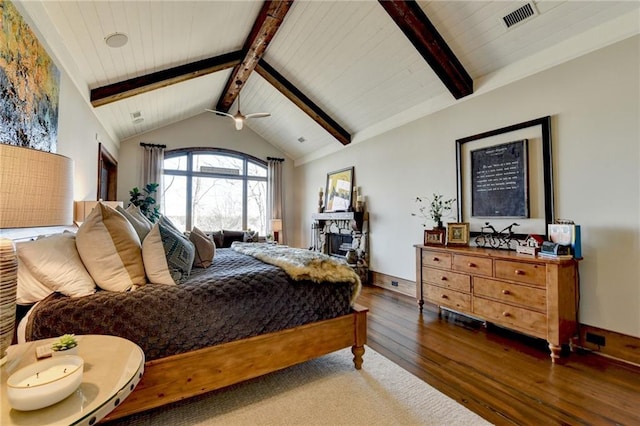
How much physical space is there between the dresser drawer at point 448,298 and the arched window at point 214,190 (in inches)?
192

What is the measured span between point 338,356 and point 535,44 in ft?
11.6

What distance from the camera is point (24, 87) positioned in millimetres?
1963

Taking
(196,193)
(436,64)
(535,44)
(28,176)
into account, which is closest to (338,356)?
(28,176)

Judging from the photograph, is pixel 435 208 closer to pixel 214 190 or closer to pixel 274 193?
pixel 274 193

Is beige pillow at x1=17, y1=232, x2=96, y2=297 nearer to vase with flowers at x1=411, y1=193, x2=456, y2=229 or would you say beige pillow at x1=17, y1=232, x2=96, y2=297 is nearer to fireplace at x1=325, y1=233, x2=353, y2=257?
vase with flowers at x1=411, y1=193, x2=456, y2=229

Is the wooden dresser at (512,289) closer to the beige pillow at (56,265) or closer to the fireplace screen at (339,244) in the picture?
the fireplace screen at (339,244)

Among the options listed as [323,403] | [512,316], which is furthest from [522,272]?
[323,403]

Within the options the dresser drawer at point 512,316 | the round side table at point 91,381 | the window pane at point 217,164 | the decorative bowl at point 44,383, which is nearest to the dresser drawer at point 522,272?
the dresser drawer at point 512,316

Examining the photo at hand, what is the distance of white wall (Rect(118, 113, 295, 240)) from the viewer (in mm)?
5973

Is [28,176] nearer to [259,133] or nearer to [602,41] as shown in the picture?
[602,41]

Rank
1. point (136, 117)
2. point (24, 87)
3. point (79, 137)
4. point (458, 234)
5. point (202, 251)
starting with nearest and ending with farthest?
1. point (24, 87)
2. point (202, 251)
3. point (79, 137)
4. point (458, 234)
5. point (136, 117)

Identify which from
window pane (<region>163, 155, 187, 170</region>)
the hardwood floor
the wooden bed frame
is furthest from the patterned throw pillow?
window pane (<region>163, 155, 187, 170</region>)

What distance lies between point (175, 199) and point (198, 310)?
219 inches

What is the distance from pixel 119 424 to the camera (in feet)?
5.41
